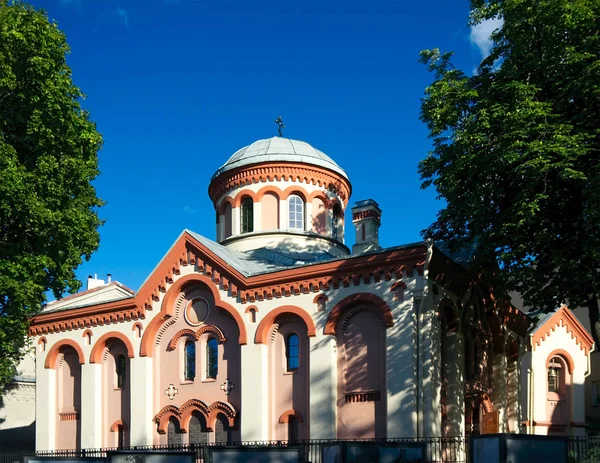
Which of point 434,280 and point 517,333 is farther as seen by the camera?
point 517,333

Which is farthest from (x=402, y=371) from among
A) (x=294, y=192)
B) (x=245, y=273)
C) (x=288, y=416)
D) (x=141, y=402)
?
(x=294, y=192)

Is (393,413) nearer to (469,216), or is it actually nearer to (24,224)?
(469,216)

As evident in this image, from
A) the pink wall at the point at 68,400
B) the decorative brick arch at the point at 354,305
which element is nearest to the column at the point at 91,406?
the pink wall at the point at 68,400

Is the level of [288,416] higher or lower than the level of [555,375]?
lower

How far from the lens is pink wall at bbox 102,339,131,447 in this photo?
27.0 metres

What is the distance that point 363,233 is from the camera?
85.2 feet

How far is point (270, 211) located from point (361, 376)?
1039cm

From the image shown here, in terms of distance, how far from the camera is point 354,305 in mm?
22953

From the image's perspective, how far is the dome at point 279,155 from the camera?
103 ft

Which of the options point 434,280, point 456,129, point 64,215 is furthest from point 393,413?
point 64,215

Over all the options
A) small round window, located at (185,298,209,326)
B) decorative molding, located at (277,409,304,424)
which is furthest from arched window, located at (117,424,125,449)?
decorative molding, located at (277,409,304,424)

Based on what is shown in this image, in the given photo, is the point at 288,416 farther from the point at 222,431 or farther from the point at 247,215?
the point at 247,215

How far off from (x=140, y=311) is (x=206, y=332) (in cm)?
279

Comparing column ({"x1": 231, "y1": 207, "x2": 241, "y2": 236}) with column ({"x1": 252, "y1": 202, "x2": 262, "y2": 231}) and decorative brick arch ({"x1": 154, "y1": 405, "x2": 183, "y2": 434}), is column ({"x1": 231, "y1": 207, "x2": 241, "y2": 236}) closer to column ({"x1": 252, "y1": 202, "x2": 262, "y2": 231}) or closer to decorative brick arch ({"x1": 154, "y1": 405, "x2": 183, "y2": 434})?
column ({"x1": 252, "y1": 202, "x2": 262, "y2": 231})
